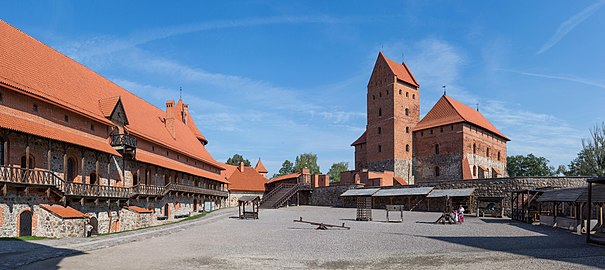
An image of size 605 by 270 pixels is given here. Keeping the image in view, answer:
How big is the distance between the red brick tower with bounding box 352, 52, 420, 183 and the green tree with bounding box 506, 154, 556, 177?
40.7 m

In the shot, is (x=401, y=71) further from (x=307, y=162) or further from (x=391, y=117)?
(x=307, y=162)

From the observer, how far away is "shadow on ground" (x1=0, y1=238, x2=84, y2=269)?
37.0 ft

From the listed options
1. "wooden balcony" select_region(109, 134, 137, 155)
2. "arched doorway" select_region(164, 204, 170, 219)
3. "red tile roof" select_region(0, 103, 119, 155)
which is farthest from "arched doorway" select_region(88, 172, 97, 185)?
"arched doorway" select_region(164, 204, 170, 219)

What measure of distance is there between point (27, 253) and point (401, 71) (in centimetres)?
4733

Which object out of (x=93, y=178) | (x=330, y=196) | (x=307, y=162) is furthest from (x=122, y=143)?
(x=307, y=162)

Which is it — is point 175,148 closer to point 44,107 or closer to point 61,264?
point 44,107

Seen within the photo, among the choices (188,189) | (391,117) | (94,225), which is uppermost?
(391,117)

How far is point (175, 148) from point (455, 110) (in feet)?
101

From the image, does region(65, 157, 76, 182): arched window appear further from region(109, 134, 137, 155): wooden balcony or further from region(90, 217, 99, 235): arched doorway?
region(109, 134, 137, 155): wooden balcony

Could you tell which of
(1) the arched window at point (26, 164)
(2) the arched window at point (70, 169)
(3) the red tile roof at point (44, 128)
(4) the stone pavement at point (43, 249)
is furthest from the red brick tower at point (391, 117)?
(1) the arched window at point (26, 164)

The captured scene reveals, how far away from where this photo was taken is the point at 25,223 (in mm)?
18328

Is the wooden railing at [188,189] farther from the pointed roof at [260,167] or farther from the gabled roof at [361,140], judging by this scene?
the pointed roof at [260,167]

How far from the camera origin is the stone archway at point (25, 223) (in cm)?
1808

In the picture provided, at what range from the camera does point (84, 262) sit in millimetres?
11680
